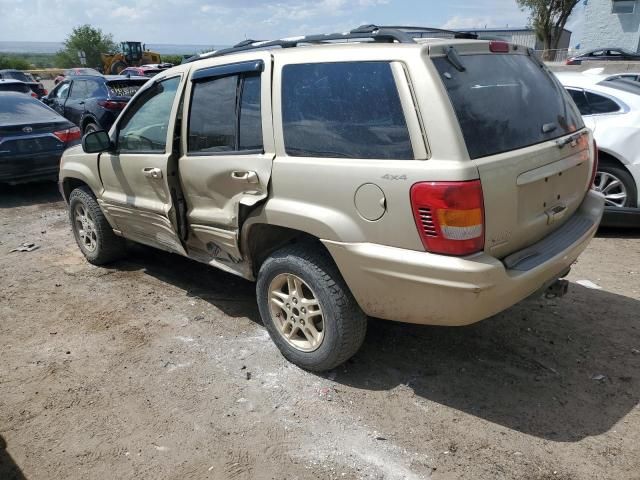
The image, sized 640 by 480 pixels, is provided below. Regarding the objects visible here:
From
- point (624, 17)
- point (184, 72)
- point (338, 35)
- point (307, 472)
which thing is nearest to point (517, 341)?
point (307, 472)

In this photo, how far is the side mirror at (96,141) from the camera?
4.50m

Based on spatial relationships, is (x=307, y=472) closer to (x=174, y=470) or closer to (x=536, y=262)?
(x=174, y=470)

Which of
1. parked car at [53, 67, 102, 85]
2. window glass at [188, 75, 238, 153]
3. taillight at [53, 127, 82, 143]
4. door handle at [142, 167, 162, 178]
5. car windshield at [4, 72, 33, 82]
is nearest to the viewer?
window glass at [188, 75, 238, 153]

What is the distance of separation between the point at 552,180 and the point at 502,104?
1.75 feet

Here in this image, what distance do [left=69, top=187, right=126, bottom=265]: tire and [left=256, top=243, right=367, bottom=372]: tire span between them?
7.98 feet

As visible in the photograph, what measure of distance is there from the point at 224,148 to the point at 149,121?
104cm

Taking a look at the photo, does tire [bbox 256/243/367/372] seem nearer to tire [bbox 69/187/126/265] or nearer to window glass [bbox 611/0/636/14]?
tire [bbox 69/187/126/265]

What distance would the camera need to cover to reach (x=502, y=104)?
2.93 m

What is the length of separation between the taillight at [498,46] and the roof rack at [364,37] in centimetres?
36

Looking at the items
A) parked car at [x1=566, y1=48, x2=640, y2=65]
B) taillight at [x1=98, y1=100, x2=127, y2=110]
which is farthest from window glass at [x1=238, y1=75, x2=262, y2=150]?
parked car at [x1=566, y1=48, x2=640, y2=65]

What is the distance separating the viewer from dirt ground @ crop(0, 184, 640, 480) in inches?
108

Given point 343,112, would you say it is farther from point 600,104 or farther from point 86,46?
point 86,46

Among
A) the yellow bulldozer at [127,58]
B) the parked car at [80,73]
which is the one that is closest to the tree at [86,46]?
the yellow bulldozer at [127,58]

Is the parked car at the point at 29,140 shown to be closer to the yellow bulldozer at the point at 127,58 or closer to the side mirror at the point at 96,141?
the side mirror at the point at 96,141
